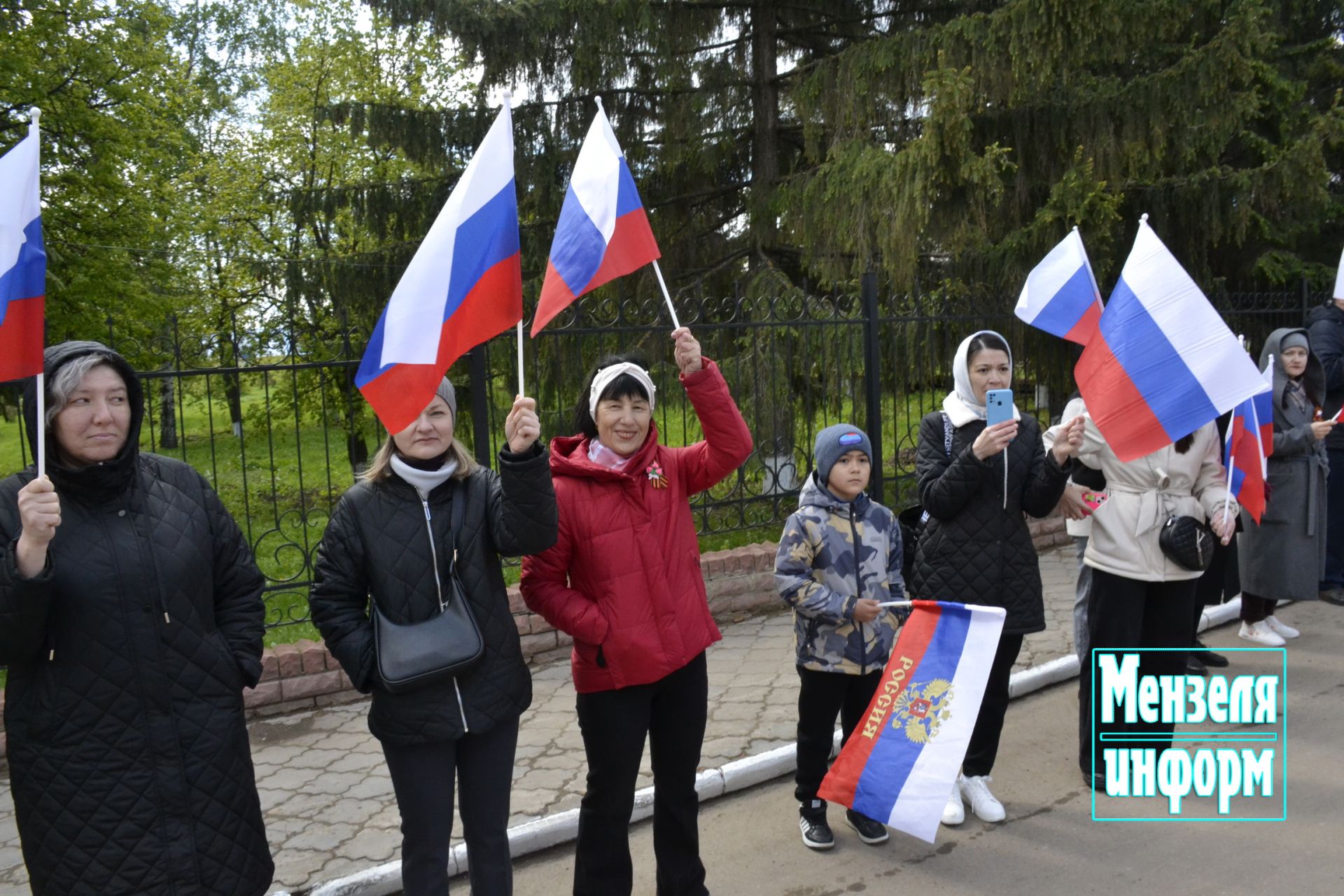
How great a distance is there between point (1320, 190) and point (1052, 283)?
24.9 ft

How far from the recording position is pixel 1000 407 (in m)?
3.71

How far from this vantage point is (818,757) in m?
3.89

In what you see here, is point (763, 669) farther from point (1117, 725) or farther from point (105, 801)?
point (105, 801)

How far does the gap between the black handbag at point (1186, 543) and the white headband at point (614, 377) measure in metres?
2.29

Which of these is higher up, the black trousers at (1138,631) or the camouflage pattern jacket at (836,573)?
the camouflage pattern jacket at (836,573)

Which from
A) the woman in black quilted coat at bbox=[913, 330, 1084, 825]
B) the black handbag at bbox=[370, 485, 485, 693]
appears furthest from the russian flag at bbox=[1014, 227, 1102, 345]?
the black handbag at bbox=[370, 485, 485, 693]

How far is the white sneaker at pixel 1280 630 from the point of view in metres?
6.35

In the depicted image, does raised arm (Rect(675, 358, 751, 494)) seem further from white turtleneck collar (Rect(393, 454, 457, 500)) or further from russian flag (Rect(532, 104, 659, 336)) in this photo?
white turtleneck collar (Rect(393, 454, 457, 500))

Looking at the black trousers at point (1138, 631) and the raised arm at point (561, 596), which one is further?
the black trousers at point (1138, 631)

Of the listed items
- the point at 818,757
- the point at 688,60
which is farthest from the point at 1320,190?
the point at 818,757

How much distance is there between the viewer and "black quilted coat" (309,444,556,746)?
282 cm

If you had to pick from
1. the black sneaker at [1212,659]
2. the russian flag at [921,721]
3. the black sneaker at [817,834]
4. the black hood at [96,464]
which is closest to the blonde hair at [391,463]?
the black hood at [96,464]

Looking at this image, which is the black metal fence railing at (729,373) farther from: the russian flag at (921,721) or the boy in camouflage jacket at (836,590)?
the russian flag at (921,721)

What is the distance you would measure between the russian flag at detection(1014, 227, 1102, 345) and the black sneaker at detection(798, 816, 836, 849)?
6.94 feet
